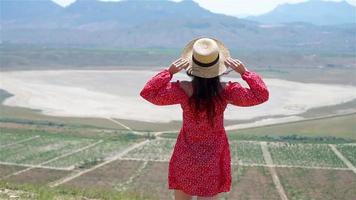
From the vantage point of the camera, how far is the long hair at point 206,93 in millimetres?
3679

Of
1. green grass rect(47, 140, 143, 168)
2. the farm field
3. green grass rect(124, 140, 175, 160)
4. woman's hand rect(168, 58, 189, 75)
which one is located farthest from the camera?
green grass rect(124, 140, 175, 160)

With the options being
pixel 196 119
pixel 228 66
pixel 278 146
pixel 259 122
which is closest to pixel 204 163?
pixel 196 119

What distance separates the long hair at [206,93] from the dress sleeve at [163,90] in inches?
4.2

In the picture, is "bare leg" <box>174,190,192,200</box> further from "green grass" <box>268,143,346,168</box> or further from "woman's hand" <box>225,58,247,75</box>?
"green grass" <box>268,143,346,168</box>

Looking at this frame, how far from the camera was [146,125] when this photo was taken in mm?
36375

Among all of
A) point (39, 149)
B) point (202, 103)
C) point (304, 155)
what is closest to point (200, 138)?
point (202, 103)

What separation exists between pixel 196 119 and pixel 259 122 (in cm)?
3452

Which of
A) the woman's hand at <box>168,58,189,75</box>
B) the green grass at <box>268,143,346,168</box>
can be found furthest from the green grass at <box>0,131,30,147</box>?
the woman's hand at <box>168,58,189,75</box>

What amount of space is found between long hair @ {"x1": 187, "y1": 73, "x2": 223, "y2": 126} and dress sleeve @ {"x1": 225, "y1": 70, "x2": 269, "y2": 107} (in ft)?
0.24

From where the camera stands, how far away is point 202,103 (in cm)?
372

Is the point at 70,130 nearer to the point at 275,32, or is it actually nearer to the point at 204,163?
the point at 204,163

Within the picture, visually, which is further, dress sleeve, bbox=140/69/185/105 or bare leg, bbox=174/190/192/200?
bare leg, bbox=174/190/192/200

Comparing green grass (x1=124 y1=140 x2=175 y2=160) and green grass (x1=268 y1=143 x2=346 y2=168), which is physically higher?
green grass (x1=124 y1=140 x2=175 y2=160)

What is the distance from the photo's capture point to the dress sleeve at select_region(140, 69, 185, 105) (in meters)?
3.78
